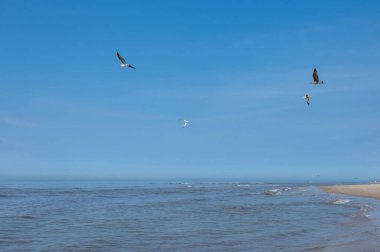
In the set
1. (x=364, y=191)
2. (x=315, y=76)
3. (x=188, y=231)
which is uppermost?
(x=315, y=76)

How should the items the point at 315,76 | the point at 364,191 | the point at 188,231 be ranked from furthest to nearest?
the point at 364,191 < the point at 188,231 < the point at 315,76

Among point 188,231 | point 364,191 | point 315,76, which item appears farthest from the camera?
point 364,191

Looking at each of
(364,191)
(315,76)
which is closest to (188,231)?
(315,76)

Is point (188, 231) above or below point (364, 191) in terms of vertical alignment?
below

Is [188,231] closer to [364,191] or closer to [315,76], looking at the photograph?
[315,76]

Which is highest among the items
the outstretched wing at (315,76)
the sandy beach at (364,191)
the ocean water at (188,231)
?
the outstretched wing at (315,76)

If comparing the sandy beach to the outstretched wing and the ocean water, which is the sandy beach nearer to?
the ocean water

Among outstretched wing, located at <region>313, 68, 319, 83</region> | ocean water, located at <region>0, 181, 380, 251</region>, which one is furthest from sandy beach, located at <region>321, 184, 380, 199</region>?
outstretched wing, located at <region>313, 68, 319, 83</region>

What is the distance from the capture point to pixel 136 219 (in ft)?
93.4

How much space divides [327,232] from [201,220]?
7946 mm

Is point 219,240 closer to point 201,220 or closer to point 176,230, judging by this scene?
point 176,230

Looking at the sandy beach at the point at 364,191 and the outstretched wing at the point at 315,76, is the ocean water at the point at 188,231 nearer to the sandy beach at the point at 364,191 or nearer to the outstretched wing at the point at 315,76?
the outstretched wing at the point at 315,76

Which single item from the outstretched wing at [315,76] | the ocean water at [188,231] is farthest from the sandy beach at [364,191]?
the outstretched wing at [315,76]

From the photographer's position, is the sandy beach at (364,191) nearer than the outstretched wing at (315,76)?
No
